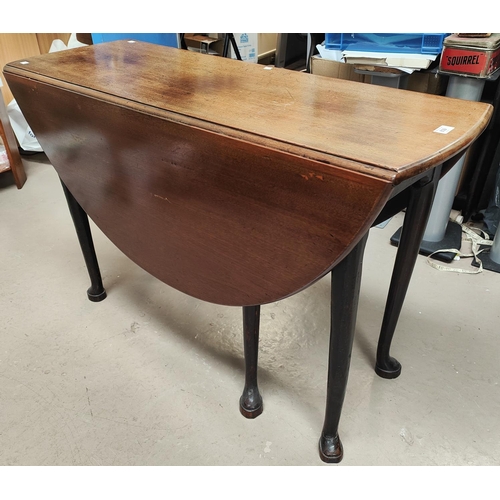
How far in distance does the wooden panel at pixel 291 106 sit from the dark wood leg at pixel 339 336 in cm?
18

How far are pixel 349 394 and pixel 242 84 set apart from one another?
941mm

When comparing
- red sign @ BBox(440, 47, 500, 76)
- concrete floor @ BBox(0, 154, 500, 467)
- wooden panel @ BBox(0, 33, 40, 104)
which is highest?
red sign @ BBox(440, 47, 500, 76)

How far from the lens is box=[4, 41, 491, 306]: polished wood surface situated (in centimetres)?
81

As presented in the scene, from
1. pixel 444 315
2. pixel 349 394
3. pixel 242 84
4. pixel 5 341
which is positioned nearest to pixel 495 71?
pixel 444 315

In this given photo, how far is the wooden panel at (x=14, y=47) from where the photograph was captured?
2.76m

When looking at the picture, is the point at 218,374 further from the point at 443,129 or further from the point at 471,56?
the point at 471,56

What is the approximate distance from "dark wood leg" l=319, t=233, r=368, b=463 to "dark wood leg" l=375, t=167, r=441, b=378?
1.01 ft

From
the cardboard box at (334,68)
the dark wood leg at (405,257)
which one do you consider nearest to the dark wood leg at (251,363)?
the dark wood leg at (405,257)

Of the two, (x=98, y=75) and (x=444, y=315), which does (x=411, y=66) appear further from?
(x=98, y=75)

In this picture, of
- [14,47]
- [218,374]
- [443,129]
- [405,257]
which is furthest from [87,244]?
[14,47]

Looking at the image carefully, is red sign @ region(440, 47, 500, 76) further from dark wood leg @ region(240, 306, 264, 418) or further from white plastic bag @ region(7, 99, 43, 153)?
white plastic bag @ region(7, 99, 43, 153)

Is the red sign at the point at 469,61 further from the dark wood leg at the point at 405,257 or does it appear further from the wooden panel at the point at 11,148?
the wooden panel at the point at 11,148

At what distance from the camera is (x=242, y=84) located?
121 cm

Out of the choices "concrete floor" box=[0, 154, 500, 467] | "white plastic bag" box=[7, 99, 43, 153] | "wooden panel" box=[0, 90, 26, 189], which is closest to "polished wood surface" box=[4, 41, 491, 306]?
"concrete floor" box=[0, 154, 500, 467]
